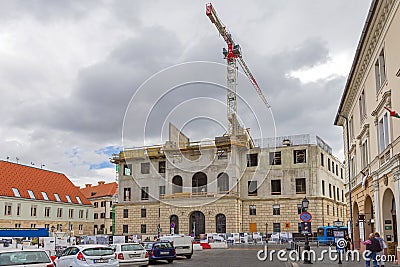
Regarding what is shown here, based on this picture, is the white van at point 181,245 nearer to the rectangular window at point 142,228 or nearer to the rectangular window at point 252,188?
the rectangular window at point 252,188

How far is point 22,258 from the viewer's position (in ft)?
51.0

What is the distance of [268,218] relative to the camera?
6725cm

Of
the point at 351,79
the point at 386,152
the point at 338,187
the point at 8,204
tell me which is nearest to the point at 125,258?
the point at 386,152

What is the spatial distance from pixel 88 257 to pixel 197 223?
48981 mm

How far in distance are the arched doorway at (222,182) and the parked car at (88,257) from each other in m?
47.6

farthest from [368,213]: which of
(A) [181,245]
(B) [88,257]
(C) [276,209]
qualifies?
(C) [276,209]

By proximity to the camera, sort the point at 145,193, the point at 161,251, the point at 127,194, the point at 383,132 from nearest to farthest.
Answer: the point at 383,132
the point at 161,251
the point at 145,193
the point at 127,194

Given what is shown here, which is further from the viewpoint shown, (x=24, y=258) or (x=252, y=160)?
(x=252, y=160)

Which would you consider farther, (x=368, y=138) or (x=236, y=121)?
(x=236, y=121)

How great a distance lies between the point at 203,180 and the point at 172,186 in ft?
15.5

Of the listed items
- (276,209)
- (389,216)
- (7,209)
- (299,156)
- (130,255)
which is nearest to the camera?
(130,255)

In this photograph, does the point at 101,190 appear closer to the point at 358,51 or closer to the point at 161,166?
the point at 161,166

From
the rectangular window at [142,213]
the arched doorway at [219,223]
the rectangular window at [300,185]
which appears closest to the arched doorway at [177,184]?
the rectangular window at [142,213]

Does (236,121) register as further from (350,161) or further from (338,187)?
(350,161)
